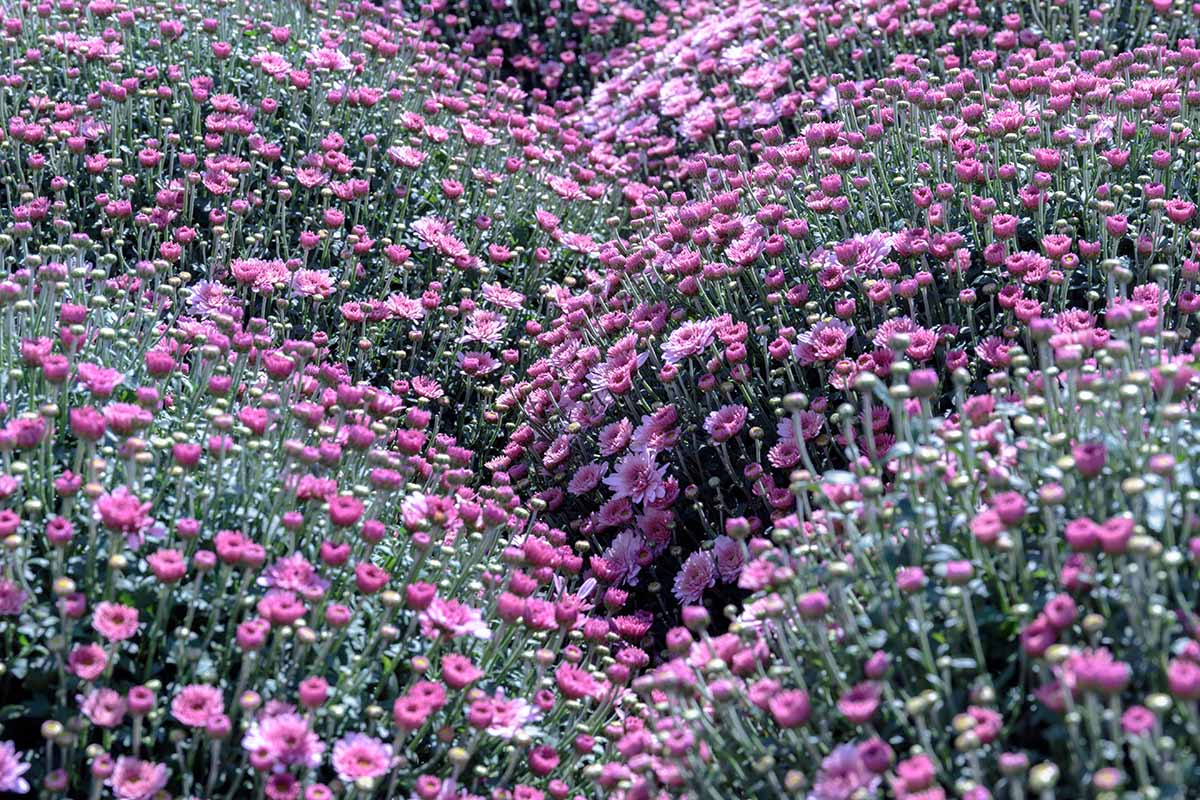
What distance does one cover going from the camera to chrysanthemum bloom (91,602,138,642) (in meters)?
2.91

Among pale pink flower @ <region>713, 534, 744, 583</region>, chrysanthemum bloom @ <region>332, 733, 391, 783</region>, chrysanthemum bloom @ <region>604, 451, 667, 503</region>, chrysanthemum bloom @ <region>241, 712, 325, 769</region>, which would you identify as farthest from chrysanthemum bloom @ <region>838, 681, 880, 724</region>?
chrysanthemum bloom @ <region>604, 451, 667, 503</region>

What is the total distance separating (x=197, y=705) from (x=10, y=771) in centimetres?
37

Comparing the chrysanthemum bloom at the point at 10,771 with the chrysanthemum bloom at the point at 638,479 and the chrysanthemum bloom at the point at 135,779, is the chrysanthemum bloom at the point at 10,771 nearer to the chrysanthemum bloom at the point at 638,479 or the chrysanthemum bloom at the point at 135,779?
the chrysanthemum bloom at the point at 135,779

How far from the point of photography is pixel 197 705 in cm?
291

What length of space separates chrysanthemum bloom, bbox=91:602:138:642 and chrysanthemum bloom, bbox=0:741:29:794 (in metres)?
0.28

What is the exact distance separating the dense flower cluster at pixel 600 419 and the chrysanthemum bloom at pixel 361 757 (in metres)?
0.01

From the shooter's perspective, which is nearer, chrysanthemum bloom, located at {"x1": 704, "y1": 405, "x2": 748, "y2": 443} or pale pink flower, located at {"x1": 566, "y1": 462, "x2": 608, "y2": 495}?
chrysanthemum bloom, located at {"x1": 704, "y1": 405, "x2": 748, "y2": 443}

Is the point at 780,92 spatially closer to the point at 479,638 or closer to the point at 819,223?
the point at 819,223

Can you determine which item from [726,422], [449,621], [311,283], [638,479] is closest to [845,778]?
[449,621]

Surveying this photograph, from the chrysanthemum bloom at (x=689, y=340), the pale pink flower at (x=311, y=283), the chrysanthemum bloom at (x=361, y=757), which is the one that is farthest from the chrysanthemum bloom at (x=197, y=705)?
the pale pink flower at (x=311, y=283)

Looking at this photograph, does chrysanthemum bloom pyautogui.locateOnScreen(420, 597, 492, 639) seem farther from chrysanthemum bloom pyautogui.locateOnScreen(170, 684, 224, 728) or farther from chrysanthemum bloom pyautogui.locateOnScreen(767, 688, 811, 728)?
chrysanthemum bloom pyautogui.locateOnScreen(767, 688, 811, 728)

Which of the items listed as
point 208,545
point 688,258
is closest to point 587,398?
point 688,258

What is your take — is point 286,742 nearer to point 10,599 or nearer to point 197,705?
point 197,705

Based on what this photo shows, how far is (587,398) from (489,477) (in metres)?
0.75
